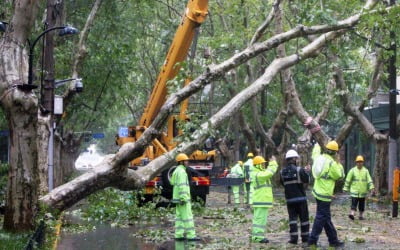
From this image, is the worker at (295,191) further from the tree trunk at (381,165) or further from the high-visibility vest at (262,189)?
the tree trunk at (381,165)

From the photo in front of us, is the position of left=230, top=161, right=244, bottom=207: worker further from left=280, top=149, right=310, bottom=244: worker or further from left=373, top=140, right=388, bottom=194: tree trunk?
left=280, top=149, right=310, bottom=244: worker

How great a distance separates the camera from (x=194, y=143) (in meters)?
14.9

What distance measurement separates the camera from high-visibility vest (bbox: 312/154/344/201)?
12.9 meters

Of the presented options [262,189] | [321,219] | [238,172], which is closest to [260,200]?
[262,189]

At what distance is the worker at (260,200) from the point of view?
46.9ft

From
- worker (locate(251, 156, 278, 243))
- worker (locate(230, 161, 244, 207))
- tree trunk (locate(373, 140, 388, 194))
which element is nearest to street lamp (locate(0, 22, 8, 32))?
worker (locate(251, 156, 278, 243))

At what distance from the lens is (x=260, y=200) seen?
14391mm

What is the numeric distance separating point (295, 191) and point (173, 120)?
9.71 meters

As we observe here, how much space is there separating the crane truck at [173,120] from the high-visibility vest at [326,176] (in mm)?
6218

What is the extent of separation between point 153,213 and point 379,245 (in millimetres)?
8403

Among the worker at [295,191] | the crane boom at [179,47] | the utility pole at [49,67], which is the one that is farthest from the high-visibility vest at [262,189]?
the utility pole at [49,67]

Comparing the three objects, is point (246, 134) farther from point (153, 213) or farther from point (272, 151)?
point (153, 213)

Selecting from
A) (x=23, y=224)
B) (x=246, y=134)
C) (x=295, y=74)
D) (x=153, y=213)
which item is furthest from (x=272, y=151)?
(x=23, y=224)

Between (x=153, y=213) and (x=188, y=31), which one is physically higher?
(x=188, y=31)
